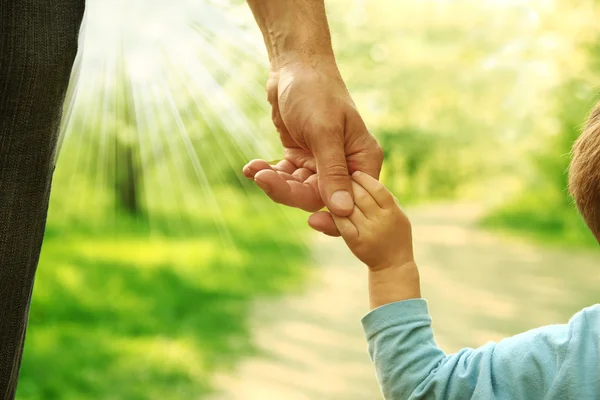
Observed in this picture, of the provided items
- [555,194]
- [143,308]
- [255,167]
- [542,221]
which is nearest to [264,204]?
[542,221]

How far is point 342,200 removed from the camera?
122cm

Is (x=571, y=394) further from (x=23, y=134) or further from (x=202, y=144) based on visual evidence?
(x=202, y=144)

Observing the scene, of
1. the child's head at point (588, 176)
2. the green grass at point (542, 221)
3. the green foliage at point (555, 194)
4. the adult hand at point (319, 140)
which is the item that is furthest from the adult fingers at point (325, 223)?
the green foliage at point (555, 194)

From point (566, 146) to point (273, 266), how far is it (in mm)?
4444

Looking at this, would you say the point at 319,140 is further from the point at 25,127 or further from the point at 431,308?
the point at 431,308

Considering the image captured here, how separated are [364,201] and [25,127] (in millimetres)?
518

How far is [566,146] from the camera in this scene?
27.9 ft

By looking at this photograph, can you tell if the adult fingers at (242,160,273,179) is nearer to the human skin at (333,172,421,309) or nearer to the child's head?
the human skin at (333,172,421,309)

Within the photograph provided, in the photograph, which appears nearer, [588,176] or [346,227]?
[588,176]

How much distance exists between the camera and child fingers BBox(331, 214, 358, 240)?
1199mm

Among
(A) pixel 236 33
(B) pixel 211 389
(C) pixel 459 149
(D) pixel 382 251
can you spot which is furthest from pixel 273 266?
(C) pixel 459 149

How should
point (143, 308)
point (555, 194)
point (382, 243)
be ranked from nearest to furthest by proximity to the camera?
point (382, 243) → point (143, 308) → point (555, 194)

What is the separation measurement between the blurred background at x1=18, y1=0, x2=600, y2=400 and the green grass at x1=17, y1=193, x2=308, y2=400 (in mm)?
15

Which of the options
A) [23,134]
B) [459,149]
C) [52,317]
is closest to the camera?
[23,134]
